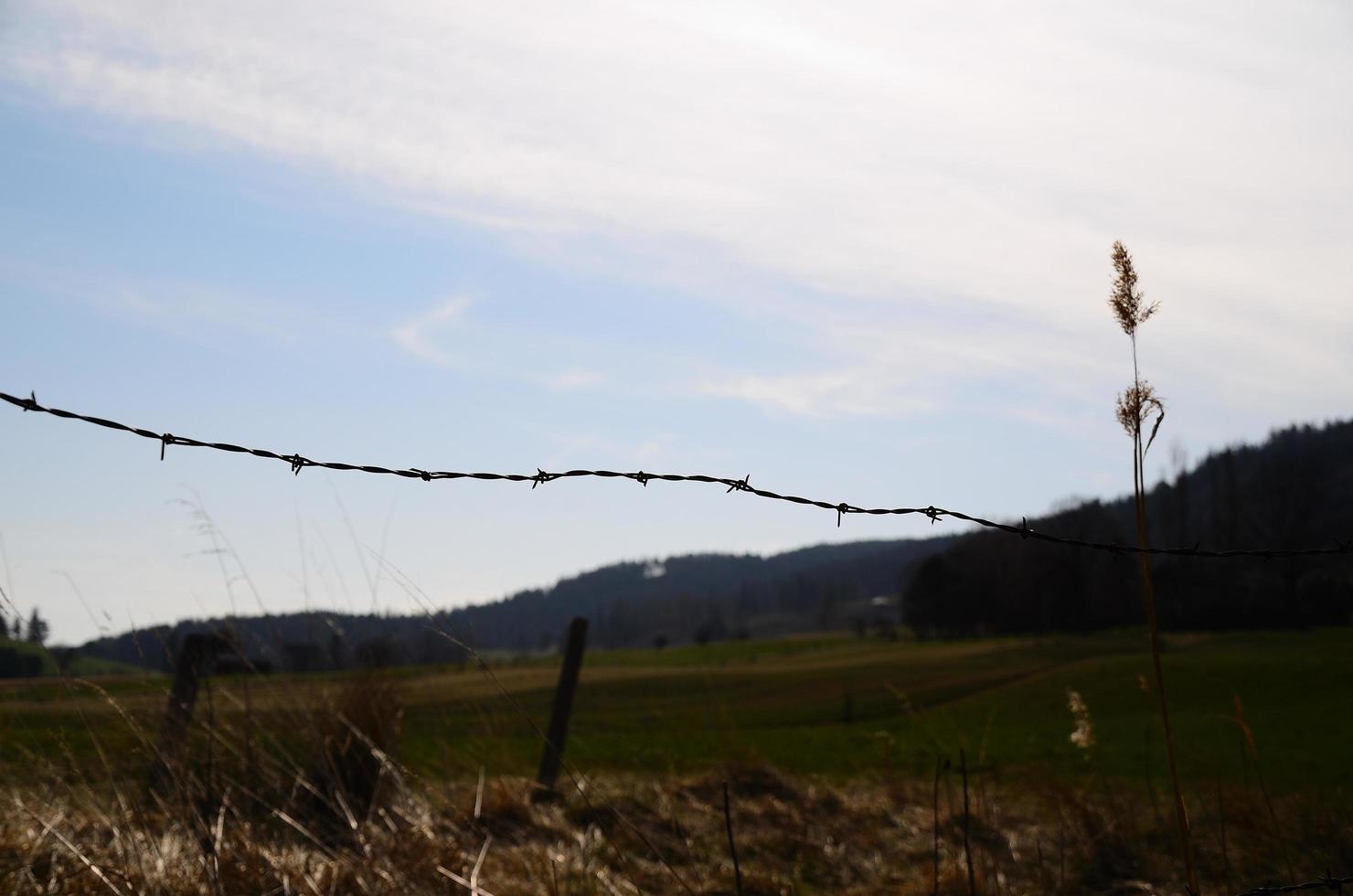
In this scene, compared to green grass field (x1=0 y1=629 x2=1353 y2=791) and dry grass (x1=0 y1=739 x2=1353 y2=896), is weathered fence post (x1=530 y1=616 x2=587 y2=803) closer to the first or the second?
green grass field (x1=0 y1=629 x2=1353 y2=791)

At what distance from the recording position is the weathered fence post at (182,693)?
609cm

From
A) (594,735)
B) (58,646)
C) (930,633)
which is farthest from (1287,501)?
(58,646)

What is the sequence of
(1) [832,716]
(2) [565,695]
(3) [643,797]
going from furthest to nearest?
(1) [832,716] < (2) [565,695] < (3) [643,797]

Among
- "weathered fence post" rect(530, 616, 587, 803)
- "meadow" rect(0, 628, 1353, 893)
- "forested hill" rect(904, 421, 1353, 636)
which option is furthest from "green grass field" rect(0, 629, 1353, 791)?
"forested hill" rect(904, 421, 1353, 636)

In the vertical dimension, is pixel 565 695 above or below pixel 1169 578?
below

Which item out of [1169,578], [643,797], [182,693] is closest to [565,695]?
[643,797]

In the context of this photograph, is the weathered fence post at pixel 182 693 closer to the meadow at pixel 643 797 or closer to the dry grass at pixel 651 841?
the meadow at pixel 643 797

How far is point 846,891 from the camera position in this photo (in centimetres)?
579

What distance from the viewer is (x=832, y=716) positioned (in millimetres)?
22453

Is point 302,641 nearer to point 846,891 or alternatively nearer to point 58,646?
point 58,646

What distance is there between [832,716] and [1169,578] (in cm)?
3924

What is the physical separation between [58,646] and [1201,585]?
60.0 m

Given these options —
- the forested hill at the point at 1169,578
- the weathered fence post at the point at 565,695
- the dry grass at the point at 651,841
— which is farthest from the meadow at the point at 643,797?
the forested hill at the point at 1169,578

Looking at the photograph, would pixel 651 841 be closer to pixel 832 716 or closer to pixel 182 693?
pixel 182 693
